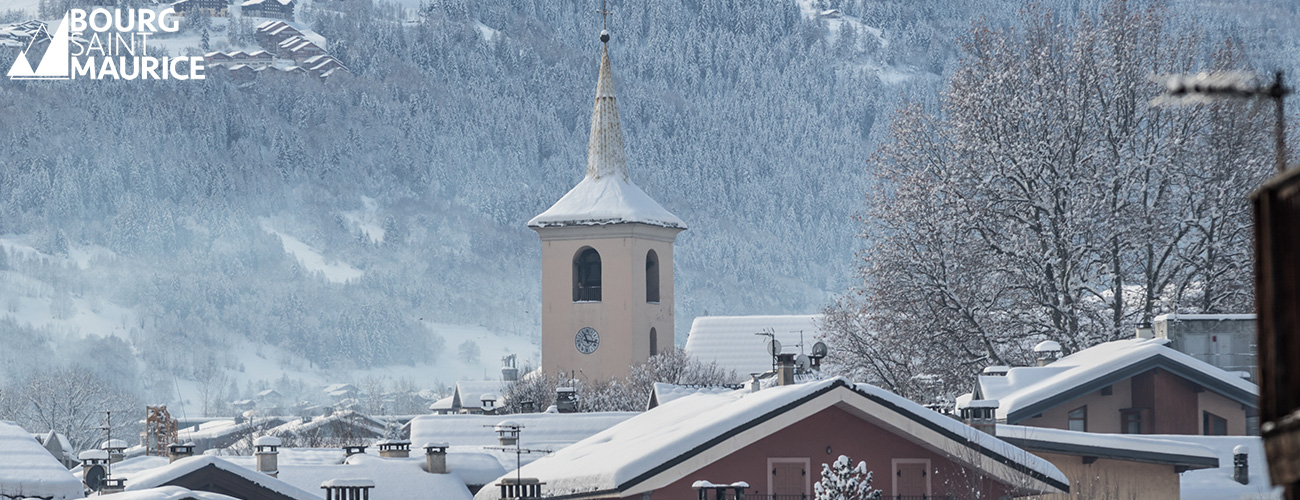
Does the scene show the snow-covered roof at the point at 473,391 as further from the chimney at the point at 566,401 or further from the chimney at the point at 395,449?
the chimney at the point at 395,449

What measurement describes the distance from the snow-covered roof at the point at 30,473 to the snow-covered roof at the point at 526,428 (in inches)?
721

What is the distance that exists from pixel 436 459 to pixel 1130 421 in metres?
18.0

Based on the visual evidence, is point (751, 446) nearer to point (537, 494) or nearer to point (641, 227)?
point (537, 494)

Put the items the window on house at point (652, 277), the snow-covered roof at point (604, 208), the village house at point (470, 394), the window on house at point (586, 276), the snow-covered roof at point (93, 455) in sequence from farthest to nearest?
the village house at point (470, 394) < the window on house at point (652, 277) < the window on house at point (586, 276) < the snow-covered roof at point (604, 208) < the snow-covered roof at point (93, 455)

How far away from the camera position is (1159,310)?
183ft

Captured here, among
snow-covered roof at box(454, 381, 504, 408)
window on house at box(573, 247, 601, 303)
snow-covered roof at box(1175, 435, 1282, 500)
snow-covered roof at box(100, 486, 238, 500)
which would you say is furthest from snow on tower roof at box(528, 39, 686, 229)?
snow-covered roof at box(100, 486, 238, 500)

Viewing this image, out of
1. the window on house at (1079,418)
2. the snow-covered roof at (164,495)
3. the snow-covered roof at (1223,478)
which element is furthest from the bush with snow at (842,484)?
the window on house at (1079,418)

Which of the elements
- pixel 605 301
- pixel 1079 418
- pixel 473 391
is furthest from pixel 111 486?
pixel 473 391

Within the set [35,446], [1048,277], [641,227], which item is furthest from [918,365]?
[641,227]

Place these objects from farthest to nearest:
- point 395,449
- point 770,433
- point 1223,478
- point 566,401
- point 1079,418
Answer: point 566,401
point 395,449
point 1079,418
point 1223,478
point 770,433

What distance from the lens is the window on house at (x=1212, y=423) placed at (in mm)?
40188

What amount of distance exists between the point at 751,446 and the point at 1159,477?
621 centimetres

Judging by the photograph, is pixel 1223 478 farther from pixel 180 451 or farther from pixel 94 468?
pixel 180 451

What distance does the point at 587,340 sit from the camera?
11919cm
